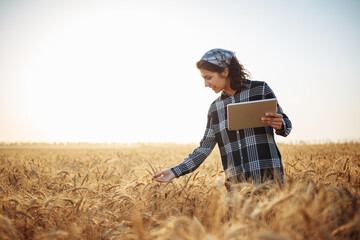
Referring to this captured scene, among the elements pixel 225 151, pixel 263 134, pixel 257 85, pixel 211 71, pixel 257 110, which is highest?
pixel 211 71

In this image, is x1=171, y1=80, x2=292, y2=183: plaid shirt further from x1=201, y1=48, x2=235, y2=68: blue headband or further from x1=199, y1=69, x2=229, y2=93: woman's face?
x1=201, y1=48, x2=235, y2=68: blue headband

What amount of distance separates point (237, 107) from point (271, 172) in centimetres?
83

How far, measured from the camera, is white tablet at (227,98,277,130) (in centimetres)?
203

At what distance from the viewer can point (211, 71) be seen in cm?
243

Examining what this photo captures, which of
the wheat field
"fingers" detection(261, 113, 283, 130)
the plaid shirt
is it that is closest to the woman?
the plaid shirt

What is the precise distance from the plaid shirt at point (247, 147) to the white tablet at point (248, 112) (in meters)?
0.23

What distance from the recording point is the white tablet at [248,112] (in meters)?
2.03

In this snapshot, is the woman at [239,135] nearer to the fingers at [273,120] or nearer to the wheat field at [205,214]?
the fingers at [273,120]

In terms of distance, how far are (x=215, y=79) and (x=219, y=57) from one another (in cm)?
23

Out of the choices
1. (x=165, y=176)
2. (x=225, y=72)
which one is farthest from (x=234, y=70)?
(x=165, y=176)

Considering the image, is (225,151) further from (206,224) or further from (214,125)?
(206,224)

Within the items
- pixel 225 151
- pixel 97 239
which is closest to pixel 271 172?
pixel 225 151

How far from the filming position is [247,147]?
2.42 meters

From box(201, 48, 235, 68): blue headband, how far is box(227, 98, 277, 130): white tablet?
22.7 inches
